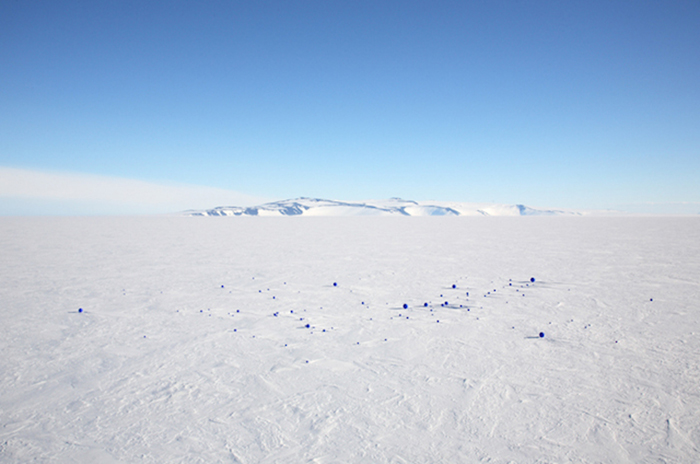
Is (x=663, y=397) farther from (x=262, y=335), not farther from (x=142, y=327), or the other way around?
(x=142, y=327)

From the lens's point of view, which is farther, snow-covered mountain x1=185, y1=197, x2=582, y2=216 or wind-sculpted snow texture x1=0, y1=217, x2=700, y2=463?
snow-covered mountain x1=185, y1=197, x2=582, y2=216

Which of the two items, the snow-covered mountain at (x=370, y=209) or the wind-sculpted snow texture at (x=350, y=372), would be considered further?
the snow-covered mountain at (x=370, y=209)

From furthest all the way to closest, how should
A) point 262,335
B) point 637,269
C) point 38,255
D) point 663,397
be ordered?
point 38,255 → point 637,269 → point 262,335 → point 663,397

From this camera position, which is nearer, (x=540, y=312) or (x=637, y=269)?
(x=540, y=312)

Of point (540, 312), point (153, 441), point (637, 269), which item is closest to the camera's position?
point (153, 441)

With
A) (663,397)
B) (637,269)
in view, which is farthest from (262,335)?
(637,269)
